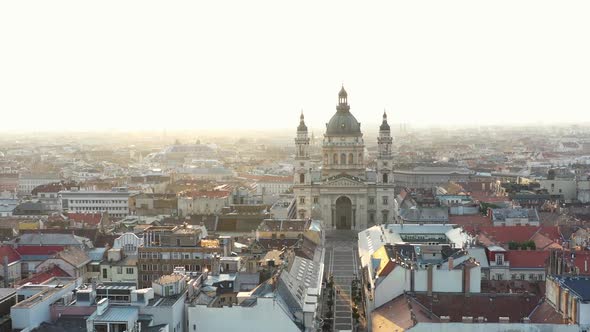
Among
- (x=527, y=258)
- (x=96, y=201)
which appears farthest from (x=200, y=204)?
(x=527, y=258)

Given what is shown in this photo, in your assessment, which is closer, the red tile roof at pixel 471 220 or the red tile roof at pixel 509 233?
the red tile roof at pixel 509 233

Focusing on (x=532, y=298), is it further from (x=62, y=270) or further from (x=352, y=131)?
(x=352, y=131)

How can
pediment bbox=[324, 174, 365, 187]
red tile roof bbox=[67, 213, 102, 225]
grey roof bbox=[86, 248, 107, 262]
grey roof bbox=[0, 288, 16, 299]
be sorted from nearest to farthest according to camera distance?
grey roof bbox=[0, 288, 16, 299] < grey roof bbox=[86, 248, 107, 262] < red tile roof bbox=[67, 213, 102, 225] < pediment bbox=[324, 174, 365, 187]

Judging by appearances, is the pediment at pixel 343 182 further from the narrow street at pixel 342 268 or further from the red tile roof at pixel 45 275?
the red tile roof at pixel 45 275

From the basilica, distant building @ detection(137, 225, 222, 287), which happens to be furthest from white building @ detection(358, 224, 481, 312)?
the basilica

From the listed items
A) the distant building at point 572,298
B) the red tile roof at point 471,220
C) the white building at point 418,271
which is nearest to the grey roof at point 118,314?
the white building at point 418,271

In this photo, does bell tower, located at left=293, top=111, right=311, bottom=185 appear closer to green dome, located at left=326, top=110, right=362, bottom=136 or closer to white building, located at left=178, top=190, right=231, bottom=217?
green dome, located at left=326, top=110, right=362, bottom=136
